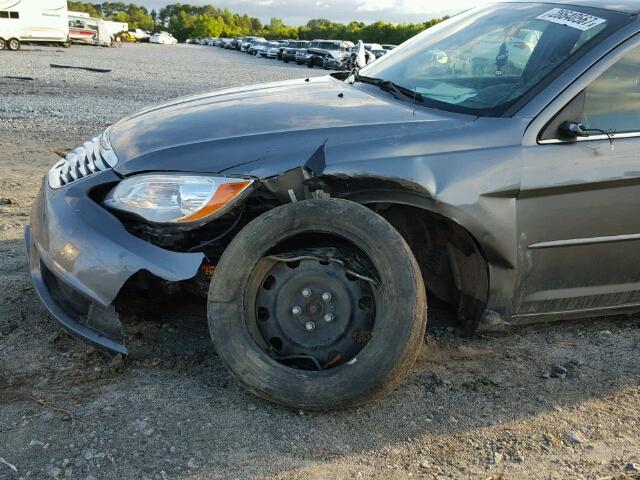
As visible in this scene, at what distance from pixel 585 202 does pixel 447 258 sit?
700 mm

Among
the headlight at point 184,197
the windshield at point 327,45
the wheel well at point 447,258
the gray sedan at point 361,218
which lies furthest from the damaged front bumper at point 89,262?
the windshield at point 327,45

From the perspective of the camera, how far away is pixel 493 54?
3.90m

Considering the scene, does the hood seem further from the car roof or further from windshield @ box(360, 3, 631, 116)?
the car roof

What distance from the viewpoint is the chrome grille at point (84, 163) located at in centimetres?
336

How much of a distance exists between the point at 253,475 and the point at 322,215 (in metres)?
1.09

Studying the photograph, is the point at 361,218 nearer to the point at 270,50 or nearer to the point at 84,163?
the point at 84,163

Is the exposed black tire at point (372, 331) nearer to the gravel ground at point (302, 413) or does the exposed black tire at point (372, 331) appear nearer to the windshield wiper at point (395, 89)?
the gravel ground at point (302, 413)

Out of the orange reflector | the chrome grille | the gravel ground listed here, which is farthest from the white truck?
the orange reflector

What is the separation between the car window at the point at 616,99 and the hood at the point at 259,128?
2.08 ft

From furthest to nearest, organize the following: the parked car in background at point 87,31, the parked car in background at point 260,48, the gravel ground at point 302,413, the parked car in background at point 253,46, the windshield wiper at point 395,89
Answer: the parked car in background at point 253,46
the parked car in background at point 260,48
the parked car in background at point 87,31
the windshield wiper at point 395,89
the gravel ground at point 302,413

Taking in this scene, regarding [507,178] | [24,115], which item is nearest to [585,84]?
[507,178]

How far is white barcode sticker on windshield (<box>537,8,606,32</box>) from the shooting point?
351 centimetres

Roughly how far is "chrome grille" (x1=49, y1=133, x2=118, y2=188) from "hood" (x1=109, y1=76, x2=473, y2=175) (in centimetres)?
6

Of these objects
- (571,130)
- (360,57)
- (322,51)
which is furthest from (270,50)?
(571,130)
